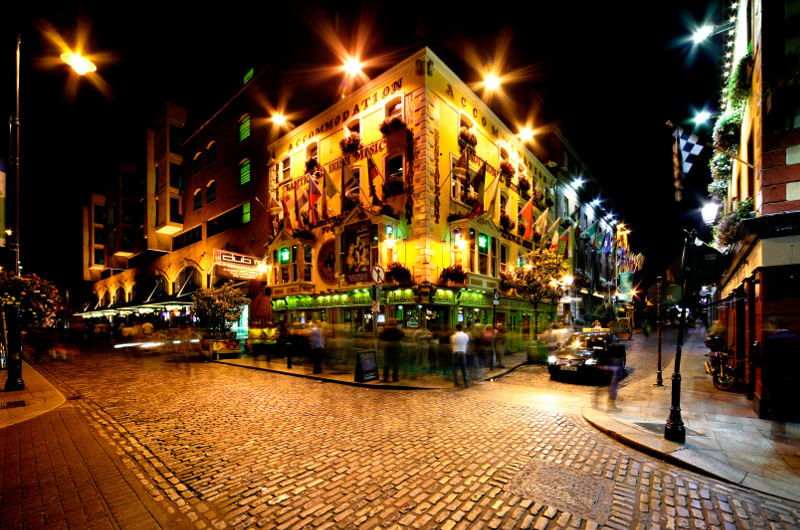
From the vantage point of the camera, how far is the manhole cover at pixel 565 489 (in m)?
3.95

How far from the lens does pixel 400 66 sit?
63.2 feet

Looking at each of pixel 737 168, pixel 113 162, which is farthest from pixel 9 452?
pixel 113 162

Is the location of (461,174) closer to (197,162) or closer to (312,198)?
(312,198)

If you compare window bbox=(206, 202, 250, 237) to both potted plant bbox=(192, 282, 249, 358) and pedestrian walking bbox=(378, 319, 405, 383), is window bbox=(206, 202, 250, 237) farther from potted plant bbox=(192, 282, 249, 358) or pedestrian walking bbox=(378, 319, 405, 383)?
pedestrian walking bbox=(378, 319, 405, 383)

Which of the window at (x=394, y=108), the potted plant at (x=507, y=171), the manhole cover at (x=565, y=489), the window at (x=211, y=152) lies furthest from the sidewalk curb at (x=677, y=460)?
the window at (x=211, y=152)

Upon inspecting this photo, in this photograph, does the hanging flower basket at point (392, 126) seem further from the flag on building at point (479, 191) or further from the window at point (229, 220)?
the window at point (229, 220)

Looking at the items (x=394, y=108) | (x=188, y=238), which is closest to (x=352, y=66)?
(x=394, y=108)

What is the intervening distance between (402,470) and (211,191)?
1385 inches

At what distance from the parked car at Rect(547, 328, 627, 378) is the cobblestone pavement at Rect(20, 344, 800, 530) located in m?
4.01

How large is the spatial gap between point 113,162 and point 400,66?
46256mm

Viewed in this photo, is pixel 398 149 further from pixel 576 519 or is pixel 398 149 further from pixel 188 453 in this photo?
pixel 576 519

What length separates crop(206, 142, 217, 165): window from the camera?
33.2 meters

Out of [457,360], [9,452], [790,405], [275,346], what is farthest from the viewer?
[275,346]

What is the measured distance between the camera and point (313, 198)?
795 inches
